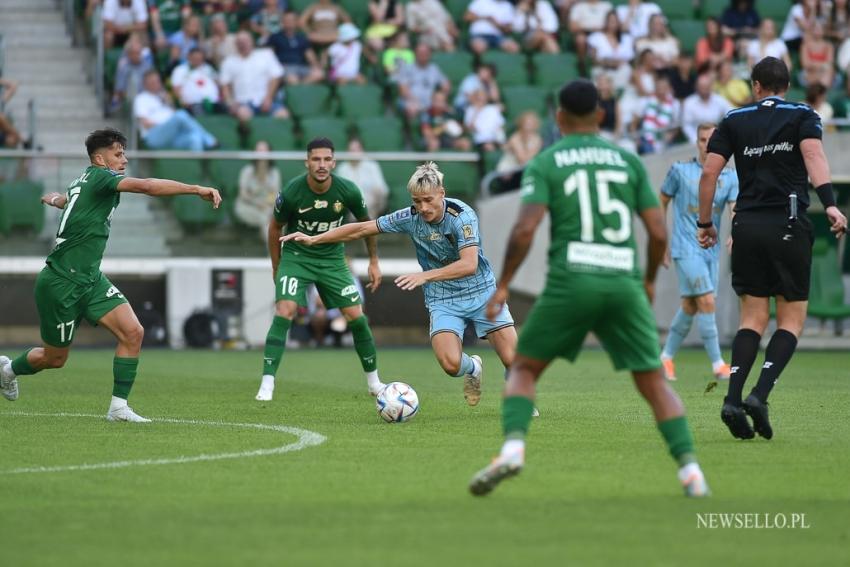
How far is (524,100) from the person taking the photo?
86.0ft

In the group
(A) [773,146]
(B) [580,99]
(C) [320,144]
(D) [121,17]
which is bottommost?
(D) [121,17]

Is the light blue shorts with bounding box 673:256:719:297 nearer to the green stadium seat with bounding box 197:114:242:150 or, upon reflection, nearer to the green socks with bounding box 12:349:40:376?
the green socks with bounding box 12:349:40:376

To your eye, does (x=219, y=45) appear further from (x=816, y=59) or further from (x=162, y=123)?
(x=816, y=59)

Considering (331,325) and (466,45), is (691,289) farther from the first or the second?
(466,45)

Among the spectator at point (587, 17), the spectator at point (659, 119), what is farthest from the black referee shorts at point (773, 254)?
the spectator at point (587, 17)

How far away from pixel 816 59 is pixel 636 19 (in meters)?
3.40

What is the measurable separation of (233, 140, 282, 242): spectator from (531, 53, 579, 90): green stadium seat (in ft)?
20.4

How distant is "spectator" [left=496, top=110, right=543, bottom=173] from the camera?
24.1 m

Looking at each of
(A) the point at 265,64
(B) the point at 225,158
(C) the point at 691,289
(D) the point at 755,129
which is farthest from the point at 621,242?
(A) the point at 265,64

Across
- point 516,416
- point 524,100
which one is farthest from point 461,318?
point 524,100

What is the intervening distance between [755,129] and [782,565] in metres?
4.72

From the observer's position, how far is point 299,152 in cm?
2408

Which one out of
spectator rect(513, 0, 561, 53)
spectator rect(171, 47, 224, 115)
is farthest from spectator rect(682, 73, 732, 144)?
spectator rect(171, 47, 224, 115)

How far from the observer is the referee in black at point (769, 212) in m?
9.83
